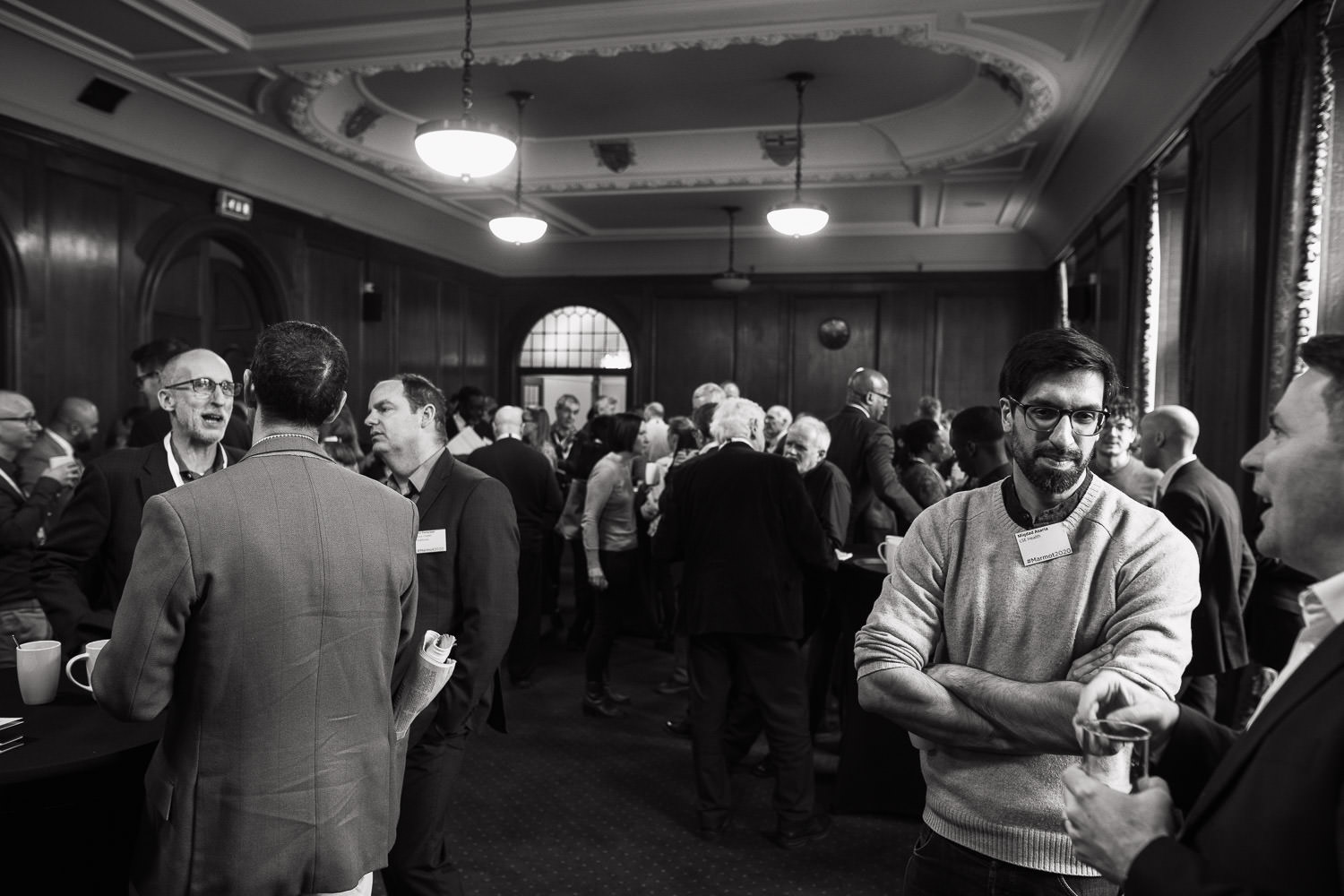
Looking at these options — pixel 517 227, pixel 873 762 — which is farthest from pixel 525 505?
pixel 517 227

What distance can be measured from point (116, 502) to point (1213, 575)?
3.63 meters

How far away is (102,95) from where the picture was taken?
251 inches

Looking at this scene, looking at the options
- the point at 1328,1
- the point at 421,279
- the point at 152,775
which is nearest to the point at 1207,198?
the point at 1328,1

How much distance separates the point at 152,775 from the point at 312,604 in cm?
40

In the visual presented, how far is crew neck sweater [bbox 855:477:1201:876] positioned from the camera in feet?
4.90

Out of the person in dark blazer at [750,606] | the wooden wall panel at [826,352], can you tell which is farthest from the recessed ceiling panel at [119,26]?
the wooden wall panel at [826,352]

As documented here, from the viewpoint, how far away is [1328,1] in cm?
346

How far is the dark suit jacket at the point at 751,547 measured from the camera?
3.54 metres

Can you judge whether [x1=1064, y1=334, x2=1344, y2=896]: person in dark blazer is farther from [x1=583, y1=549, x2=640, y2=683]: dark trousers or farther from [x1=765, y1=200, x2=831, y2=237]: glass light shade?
[x1=765, y1=200, x2=831, y2=237]: glass light shade

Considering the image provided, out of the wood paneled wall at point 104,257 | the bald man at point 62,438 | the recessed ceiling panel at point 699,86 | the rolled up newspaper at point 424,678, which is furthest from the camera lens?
the recessed ceiling panel at point 699,86

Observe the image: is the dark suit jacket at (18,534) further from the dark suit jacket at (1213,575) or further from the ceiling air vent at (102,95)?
the dark suit jacket at (1213,575)

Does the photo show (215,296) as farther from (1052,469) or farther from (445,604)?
(1052,469)

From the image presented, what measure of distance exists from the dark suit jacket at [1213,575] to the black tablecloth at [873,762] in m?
1.10

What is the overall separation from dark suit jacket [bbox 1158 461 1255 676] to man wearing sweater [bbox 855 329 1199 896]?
2113mm
